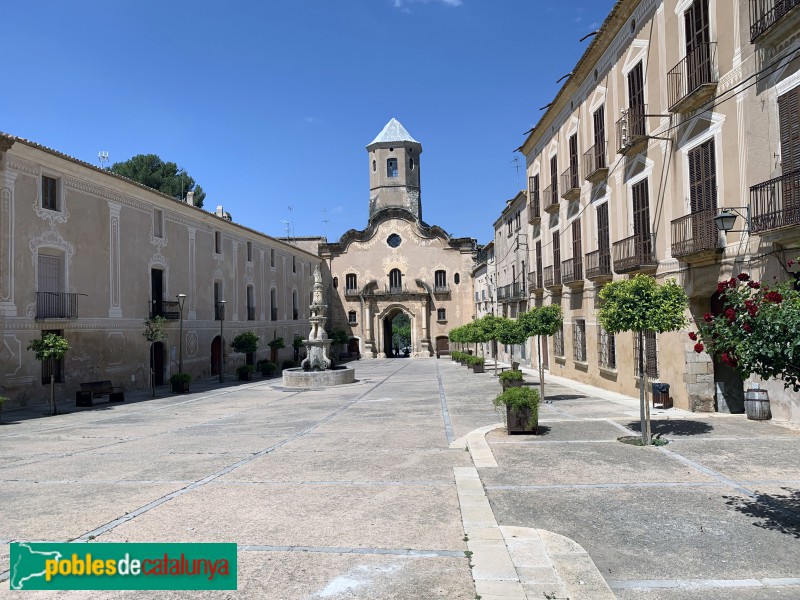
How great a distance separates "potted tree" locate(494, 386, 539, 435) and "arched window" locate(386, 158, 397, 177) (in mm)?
52164

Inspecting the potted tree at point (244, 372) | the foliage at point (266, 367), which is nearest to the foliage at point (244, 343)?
the foliage at point (266, 367)

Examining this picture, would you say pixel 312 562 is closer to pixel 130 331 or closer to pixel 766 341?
pixel 766 341

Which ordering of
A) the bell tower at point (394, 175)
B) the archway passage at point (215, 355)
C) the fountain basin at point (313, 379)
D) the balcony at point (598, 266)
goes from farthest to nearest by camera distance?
the bell tower at point (394, 175) < the archway passage at point (215, 355) < the fountain basin at point (313, 379) < the balcony at point (598, 266)

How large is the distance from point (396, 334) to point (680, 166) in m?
81.4

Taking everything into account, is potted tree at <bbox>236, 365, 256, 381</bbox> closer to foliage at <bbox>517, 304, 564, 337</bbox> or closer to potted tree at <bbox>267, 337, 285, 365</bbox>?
potted tree at <bbox>267, 337, 285, 365</bbox>

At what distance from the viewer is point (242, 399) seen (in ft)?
70.4

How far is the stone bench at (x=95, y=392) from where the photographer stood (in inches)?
786

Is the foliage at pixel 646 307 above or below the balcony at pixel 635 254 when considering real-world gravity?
below

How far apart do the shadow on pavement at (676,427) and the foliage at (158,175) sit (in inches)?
2022

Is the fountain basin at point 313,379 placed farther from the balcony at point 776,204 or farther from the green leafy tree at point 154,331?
the balcony at point 776,204

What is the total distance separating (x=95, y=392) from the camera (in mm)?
20594

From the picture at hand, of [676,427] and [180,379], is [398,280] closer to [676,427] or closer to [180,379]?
[180,379]

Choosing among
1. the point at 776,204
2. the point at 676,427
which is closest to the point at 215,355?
the point at 676,427

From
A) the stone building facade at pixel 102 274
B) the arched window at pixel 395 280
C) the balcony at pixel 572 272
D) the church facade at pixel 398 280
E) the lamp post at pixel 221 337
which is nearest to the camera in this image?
the stone building facade at pixel 102 274
